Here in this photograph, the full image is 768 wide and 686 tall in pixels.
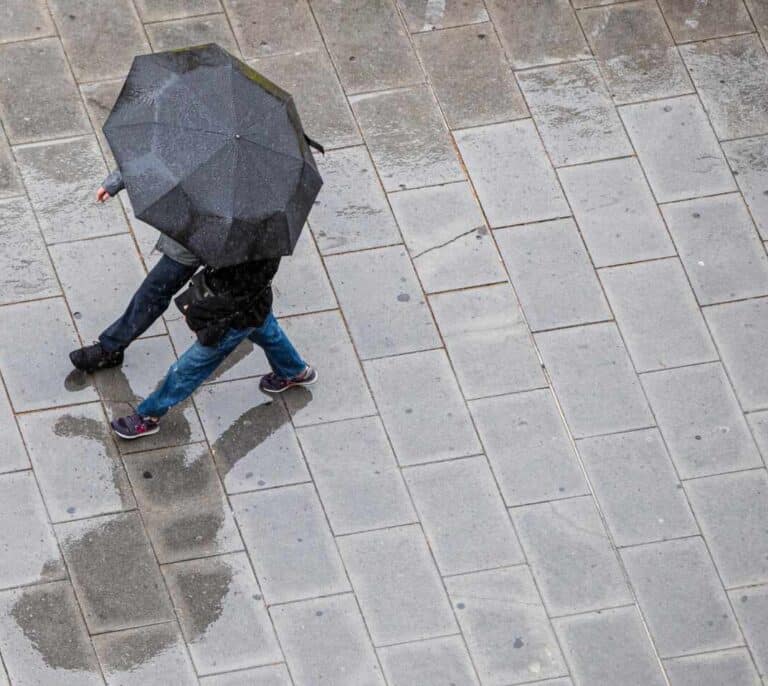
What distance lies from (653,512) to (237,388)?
2.31m

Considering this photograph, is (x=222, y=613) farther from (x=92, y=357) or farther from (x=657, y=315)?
(x=657, y=315)

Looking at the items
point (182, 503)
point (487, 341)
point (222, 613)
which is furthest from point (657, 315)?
point (222, 613)

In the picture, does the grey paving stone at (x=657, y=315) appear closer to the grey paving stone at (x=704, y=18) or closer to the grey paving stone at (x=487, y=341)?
the grey paving stone at (x=487, y=341)

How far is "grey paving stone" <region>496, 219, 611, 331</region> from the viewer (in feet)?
26.5

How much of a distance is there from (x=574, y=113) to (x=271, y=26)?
1.97m

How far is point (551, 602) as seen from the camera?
7227 millimetres

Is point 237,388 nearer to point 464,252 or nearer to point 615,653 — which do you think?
point 464,252

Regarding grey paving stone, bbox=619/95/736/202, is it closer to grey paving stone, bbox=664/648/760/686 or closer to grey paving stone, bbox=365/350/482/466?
grey paving stone, bbox=365/350/482/466

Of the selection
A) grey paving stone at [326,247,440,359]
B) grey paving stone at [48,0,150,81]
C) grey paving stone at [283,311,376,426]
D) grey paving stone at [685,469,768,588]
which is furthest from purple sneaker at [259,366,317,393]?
grey paving stone at [48,0,150,81]

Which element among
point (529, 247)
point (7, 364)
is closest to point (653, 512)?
point (529, 247)

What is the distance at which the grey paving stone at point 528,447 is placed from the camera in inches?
297

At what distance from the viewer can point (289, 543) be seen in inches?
286

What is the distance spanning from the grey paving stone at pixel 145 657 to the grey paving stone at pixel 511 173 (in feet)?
10.0

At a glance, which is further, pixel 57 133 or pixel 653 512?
pixel 57 133
